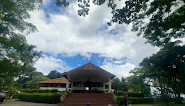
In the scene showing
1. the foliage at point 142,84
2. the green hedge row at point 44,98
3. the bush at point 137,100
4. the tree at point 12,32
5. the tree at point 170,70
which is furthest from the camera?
the foliage at point 142,84

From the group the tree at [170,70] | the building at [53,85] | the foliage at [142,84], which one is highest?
the tree at [170,70]

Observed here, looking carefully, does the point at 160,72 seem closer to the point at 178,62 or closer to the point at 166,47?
the point at 178,62

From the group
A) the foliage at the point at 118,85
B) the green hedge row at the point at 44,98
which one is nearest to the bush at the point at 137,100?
the green hedge row at the point at 44,98

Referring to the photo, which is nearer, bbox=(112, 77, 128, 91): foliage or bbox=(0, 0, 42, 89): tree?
bbox=(0, 0, 42, 89): tree

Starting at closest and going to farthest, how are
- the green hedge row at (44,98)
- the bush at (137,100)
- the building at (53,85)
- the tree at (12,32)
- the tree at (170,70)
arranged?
1. the tree at (12,32)
2. the tree at (170,70)
3. the green hedge row at (44,98)
4. the bush at (137,100)
5. the building at (53,85)

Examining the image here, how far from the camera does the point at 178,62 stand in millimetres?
13977

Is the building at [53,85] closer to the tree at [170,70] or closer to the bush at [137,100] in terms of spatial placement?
the bush at [137,100]

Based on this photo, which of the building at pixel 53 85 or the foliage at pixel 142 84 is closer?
the foliage at pixel 142 84

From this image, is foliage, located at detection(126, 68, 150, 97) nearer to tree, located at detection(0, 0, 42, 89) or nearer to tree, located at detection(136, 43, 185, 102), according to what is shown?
tree, located at detection(136, 43, 185, 102)

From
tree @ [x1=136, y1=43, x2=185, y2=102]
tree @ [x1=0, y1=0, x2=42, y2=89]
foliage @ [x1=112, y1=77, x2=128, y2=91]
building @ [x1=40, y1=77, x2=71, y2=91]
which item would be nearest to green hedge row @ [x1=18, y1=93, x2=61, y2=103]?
tree @ [x1=0, y1=0, x2=42, y2=89]

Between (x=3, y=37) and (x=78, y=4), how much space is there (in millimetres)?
7596

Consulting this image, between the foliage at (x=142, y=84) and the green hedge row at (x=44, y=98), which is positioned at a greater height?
the foliage at (x=142, y=84)

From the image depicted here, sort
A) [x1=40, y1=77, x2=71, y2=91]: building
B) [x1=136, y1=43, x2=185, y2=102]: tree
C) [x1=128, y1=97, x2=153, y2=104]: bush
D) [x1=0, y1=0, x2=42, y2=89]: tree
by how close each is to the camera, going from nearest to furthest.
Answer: [x1=0, y1=0, x2=42, y2=89]: tree → [x1=136, y1=43, x2=185, y2=102]: tree → [x1=128, y1=97, x2=153, y2=104]: bush → [x1=40, y1=77, x2=71, y2=91]: building

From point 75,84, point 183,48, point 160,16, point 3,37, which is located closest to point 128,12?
point 160,16
